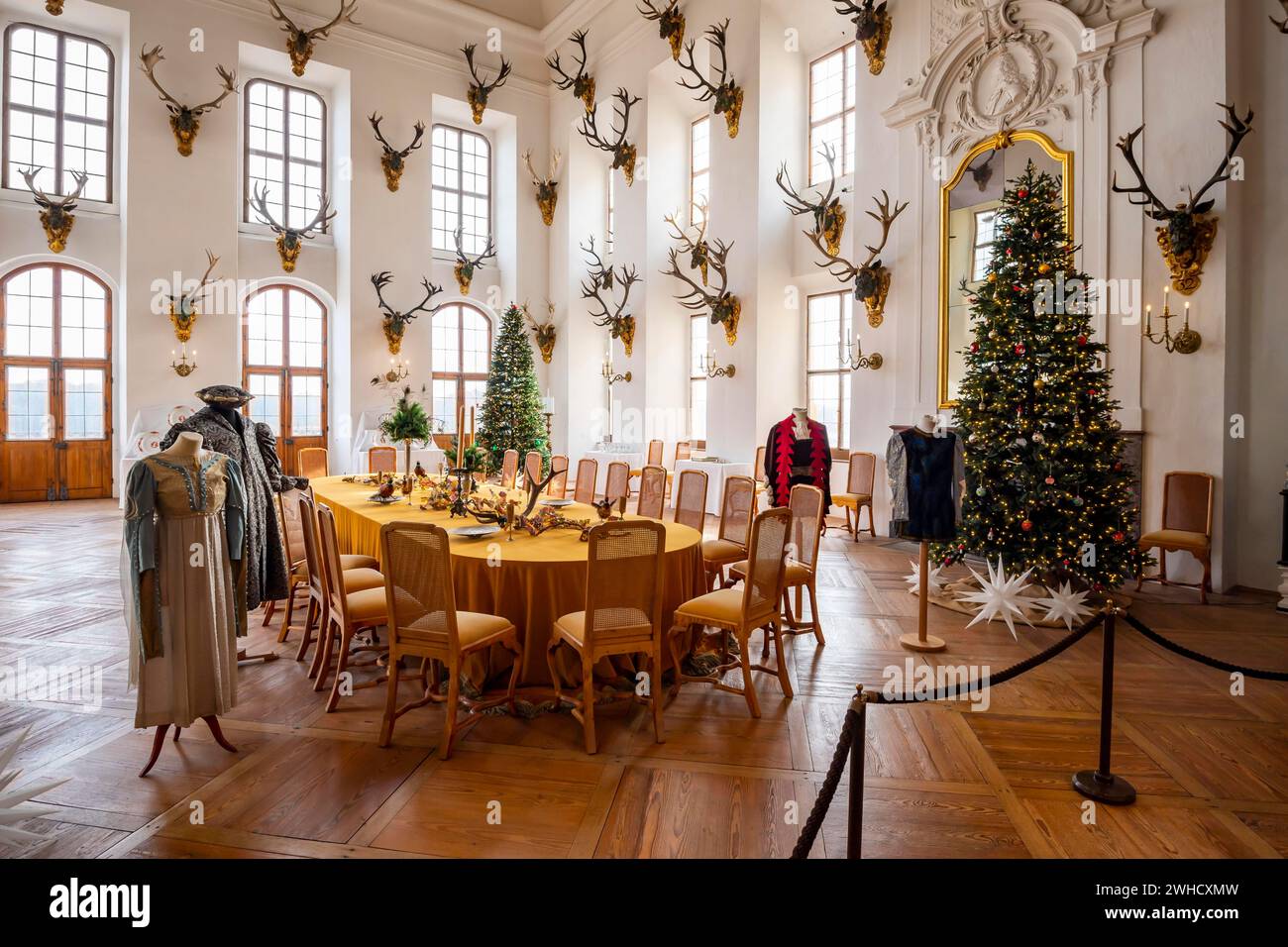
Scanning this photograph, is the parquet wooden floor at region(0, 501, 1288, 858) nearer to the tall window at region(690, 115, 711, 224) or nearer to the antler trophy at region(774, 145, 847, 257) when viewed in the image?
the antler trophy at region(774, 145, 847, 257)

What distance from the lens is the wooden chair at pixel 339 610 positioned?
3.90 meters

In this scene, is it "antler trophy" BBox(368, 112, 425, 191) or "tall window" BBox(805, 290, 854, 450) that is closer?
"tall window" BBox(805, 290, 854, 450)

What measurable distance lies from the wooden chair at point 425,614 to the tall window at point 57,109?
12134 millimetres

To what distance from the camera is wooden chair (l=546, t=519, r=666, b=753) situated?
334 cm

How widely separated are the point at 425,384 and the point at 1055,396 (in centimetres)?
1092

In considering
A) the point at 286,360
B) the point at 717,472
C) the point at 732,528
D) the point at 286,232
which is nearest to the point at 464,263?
the point at 286,232

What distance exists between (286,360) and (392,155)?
13.5 ft

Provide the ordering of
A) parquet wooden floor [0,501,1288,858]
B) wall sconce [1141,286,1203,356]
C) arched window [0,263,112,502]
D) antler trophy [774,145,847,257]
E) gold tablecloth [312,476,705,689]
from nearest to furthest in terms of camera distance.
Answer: parquet wooden floor [0,501,1288,858] → gold tablecloth [312,476,705,689] → wall sconce [1141,286,1203,356] → antler trophy [774,145,847,257] → arched window [0,263,112,502]

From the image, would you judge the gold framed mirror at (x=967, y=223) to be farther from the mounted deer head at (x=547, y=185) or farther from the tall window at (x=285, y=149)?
the tall window at (x=285, y=149)

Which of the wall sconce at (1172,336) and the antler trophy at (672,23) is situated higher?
the antler trophy at (672,23)

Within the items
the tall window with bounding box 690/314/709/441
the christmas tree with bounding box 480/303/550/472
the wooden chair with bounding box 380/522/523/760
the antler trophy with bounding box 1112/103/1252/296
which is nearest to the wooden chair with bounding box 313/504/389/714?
the wooden chair with bounding box 380/522/523/760

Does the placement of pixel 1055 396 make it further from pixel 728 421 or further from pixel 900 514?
pixel 728 421

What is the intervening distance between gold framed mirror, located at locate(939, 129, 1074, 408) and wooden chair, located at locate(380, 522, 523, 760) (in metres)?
6.04

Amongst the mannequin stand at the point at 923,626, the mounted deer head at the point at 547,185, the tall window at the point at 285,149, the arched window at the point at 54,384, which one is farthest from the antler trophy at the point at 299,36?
the mannequin stand at the point at 923,626
